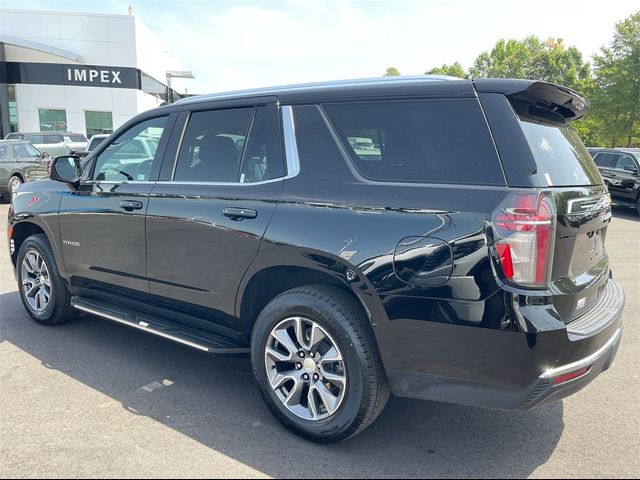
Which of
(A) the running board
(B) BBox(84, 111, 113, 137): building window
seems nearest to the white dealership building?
(B) BBox(84, 111, 113, 137): building window

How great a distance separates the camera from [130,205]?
3793 millimetres

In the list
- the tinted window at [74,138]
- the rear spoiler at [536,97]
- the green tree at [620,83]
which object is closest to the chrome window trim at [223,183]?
the rear spoiler at [536,97]

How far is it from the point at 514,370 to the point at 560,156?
1197 mm


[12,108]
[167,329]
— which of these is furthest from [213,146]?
[12,108]

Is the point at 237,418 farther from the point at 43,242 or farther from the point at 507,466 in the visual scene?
the point at 43,242

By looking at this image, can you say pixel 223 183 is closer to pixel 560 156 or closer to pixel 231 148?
pixel 231 148

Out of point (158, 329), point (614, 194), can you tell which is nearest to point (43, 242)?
point (158, 329)

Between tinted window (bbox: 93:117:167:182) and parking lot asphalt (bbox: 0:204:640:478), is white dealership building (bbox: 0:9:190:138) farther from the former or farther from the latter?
parking lot asphalt (bbox: 0:204:640:478)

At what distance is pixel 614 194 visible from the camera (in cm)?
1437

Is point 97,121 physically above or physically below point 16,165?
above

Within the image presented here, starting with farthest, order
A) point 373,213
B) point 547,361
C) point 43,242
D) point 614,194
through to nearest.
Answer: point 614,194 < point 43,242 < point 373,213 < point 547,361

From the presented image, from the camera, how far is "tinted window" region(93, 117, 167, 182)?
152 inches

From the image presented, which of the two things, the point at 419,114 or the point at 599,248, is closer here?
the point at 419,114

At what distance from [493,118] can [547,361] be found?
A: 3.81ft
